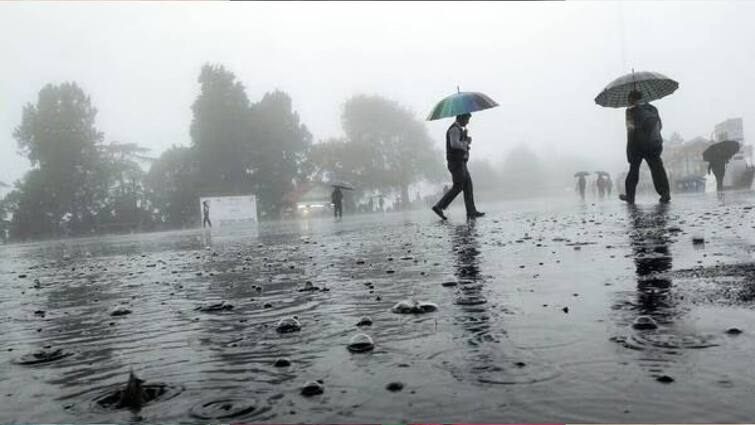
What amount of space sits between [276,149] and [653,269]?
66.6 metres

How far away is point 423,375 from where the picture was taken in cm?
198

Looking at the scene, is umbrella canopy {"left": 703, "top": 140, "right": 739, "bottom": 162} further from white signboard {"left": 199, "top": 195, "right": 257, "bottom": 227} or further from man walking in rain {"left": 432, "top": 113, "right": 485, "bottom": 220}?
white signboard {"left": 199, "top": 195, "right": 257, "bottom": 227}

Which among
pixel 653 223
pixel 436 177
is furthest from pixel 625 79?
pixel 436 177

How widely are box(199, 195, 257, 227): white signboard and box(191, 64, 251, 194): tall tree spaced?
1766cm

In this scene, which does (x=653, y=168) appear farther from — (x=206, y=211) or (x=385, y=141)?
(x=385, y=141)

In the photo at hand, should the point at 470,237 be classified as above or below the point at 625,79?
below

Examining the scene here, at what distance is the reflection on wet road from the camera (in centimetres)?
171

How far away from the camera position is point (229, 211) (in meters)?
46.7

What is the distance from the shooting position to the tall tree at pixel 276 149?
66.6 m

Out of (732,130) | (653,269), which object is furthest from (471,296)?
(732,130)

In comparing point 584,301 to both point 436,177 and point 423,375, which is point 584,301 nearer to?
point 423,375

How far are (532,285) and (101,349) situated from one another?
2344 mm

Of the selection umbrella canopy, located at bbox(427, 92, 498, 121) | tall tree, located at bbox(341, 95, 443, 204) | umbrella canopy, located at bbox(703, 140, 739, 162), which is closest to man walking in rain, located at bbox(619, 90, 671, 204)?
umbrella canopy, located at bbox(427, 92, 498, 121)

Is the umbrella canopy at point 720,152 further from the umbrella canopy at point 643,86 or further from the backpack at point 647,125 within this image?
the backpack at point 647,125
